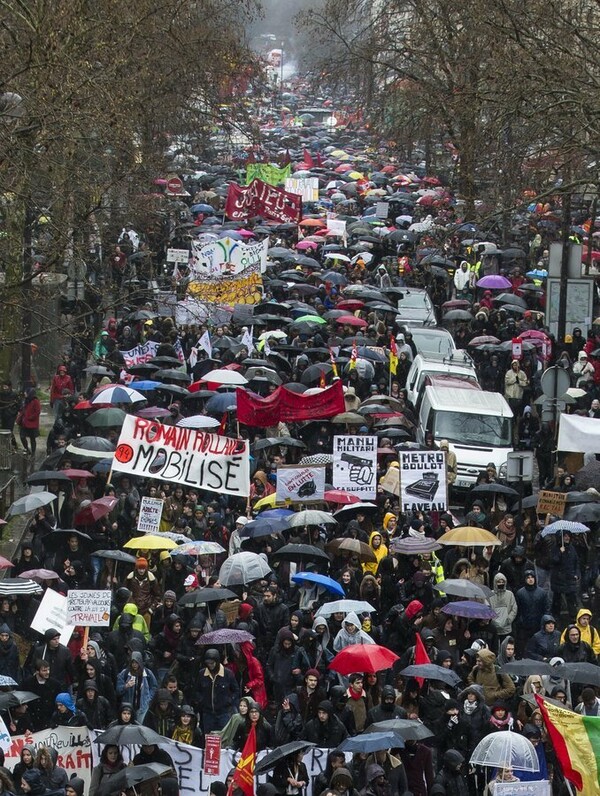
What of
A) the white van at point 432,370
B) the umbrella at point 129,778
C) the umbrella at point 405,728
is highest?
the white van at point 432,370

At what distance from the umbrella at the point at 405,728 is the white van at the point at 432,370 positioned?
13991 millimetres

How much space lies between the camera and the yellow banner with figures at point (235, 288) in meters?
31.9

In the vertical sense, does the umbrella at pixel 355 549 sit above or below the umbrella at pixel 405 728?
above

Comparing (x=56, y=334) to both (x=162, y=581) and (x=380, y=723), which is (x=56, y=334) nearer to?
(x=162, y=581)

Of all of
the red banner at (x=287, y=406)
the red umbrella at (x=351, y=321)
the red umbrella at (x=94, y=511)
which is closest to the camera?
the red umbrella at (x=94, y=511)

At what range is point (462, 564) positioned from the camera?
1859cm

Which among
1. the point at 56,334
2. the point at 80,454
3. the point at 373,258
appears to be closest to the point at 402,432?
the point at 80,454

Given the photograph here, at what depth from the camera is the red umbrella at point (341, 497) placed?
20984 mm

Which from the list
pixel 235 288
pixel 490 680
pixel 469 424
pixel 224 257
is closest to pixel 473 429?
pixel 469 424

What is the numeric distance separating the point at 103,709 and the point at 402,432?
10690mm

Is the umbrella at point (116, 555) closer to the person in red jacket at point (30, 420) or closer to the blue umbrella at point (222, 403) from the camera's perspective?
the blue umbrella at point (222, 403)

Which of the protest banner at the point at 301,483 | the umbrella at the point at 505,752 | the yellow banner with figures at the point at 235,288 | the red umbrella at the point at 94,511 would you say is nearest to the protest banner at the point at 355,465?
the protest banner at the point at 301,483

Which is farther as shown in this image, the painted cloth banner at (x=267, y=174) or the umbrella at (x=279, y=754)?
the painted cloth banner at (x=267, y=174)

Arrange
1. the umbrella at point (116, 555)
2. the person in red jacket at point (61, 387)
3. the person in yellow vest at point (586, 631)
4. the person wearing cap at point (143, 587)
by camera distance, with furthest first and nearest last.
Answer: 1. the person in red jacket at point (61, 387)
2. the umbrella at point (116, 555)
3. the person wearing cap at point (143, 587)
4. the person in yellow vest at point (586, 631)
